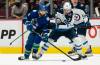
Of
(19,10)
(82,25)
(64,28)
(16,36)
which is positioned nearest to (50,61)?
(64,28)

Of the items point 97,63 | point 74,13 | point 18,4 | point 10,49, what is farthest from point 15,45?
point 97,63

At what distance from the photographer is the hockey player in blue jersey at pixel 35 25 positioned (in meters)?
11.0

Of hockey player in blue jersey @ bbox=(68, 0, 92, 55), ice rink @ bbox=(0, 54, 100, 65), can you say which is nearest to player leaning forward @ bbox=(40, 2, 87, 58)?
ice rink @ bbox=(0, 54, 100, 65)

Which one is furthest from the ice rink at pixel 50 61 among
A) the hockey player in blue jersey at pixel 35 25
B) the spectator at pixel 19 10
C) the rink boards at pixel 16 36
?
the spectator at pixel 19 10

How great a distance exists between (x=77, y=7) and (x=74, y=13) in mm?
154

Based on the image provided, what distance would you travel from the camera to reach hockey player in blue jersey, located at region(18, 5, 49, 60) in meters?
11.0

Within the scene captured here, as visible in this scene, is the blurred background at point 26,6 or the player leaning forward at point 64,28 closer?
the player leaning forward at point 64,28

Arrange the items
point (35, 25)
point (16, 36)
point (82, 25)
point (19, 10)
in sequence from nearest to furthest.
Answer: point (35, 25) < point (82, 25) < point (16, 36) < point (19, 10)

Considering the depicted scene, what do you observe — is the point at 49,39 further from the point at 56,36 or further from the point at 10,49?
the point at 10,49

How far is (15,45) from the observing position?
44.3 ft

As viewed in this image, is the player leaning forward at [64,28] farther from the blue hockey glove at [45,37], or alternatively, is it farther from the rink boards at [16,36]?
the rink boards at [16,36]

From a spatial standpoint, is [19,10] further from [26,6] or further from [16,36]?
[16,36]

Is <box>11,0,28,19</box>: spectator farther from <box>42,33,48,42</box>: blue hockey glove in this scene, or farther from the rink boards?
<box>42,33,48,42</box>: blue hockey glove

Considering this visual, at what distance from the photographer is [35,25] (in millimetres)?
11195
